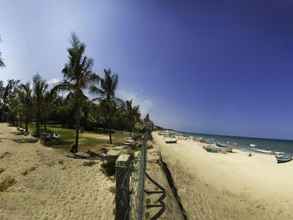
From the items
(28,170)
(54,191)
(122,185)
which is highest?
(122,185)

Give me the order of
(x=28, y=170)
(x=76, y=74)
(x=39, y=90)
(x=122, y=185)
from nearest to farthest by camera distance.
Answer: (x=122, y=185)
(x=28, y=170)
(x=76, y=74)
(x=39, y=90)

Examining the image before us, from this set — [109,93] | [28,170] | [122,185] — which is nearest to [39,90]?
[109,93]

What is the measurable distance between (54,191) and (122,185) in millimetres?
4703

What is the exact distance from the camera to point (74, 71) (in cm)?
1633

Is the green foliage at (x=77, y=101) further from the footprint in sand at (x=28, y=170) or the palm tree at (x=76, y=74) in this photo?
the footprint in sand at (x=28, y=170)

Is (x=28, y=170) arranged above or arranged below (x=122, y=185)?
below

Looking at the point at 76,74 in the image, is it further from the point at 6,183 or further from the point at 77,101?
the point at 6,183

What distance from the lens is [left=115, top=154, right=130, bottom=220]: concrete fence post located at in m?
3.62

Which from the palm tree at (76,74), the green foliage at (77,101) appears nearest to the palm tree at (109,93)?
the green foliage at (77,101)

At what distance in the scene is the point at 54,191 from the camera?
737cm

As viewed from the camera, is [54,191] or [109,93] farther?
[109,93]

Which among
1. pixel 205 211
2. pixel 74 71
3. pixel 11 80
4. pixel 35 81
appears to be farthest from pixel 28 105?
pixel 11 80

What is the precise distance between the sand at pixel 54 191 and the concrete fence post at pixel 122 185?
2026 millimetres

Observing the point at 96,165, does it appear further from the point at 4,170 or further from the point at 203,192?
the point at 203,192
